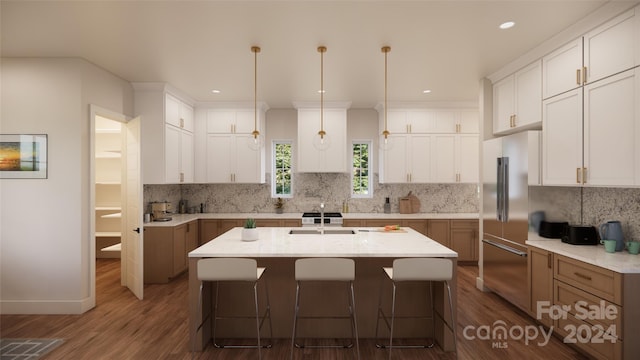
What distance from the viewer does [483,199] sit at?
416 cm

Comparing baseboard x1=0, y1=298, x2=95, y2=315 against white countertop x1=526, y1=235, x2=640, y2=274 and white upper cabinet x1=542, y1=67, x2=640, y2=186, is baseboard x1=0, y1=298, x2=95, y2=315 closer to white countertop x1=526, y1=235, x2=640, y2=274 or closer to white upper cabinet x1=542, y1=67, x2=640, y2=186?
white countertop x1=526, y1=235, x2=640, y2=274

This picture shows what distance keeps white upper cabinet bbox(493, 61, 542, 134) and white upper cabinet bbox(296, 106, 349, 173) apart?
92.5 inches

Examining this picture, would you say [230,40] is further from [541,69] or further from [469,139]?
[469,139]

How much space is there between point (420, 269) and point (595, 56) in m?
2.35

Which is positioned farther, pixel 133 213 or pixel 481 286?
pixel 481 286

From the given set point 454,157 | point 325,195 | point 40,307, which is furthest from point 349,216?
point 40,307

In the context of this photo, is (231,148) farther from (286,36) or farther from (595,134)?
(595,134)

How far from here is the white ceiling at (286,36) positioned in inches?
100.0

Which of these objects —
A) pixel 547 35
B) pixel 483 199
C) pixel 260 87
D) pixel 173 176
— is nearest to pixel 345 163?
pixel 260 87

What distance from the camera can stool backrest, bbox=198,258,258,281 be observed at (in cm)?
248

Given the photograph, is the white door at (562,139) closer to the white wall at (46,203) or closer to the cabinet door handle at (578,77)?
the cabinet door handle at (578,77)

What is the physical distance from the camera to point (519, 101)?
3.67 m

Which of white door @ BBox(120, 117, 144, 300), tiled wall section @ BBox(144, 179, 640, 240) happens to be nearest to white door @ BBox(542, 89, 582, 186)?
tiled wall section @ BBox(144, 179, 640, 240)

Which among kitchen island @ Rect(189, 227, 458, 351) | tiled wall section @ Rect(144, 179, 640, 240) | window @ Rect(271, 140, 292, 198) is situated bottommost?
kitchen island @ Rect(189, 227, 458, 351)
